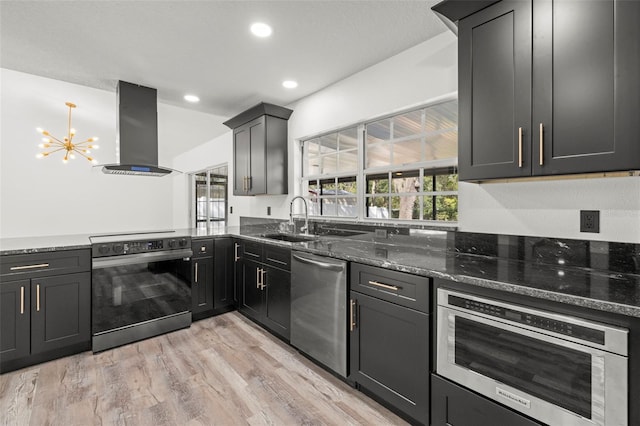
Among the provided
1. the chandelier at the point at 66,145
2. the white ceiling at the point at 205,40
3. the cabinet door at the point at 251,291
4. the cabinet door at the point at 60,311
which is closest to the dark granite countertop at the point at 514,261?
the cabinet door at the point at 60,311

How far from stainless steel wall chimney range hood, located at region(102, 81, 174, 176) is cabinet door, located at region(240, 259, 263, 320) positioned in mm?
1502

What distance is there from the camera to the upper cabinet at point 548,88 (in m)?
1.27

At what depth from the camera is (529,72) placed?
1.52 metres

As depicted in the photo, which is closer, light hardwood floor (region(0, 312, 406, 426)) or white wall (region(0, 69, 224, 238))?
light hardwood floor (region(0, 312, 406, 426))

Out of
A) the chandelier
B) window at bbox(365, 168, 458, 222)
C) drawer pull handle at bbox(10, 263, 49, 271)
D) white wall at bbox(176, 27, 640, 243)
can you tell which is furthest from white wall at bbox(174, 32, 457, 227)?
the chandelier

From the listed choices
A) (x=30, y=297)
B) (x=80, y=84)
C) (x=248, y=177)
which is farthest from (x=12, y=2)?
(x=248, y=177)

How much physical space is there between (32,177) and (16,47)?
221cm

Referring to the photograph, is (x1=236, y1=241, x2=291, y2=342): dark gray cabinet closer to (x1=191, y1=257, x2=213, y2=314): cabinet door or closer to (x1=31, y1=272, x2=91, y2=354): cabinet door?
(x1=191, y1=257, x2=213, y2=314): cabinet door

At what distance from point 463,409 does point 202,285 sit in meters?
2.71

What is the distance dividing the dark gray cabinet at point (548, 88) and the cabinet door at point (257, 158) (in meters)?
2.38

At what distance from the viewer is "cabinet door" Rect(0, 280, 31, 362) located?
2240 mm

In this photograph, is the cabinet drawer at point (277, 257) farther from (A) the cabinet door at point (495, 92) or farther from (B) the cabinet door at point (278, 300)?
(A) the cabinet door at point (495, 92)

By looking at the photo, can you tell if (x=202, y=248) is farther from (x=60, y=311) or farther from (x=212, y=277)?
(x=60, y=311)

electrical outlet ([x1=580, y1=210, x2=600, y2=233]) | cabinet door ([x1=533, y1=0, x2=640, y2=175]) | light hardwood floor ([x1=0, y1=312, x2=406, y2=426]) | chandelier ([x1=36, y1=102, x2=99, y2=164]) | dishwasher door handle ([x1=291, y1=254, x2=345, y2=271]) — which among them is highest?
chandelier ([x1=36, y1=102, x2=99, y2=164])
